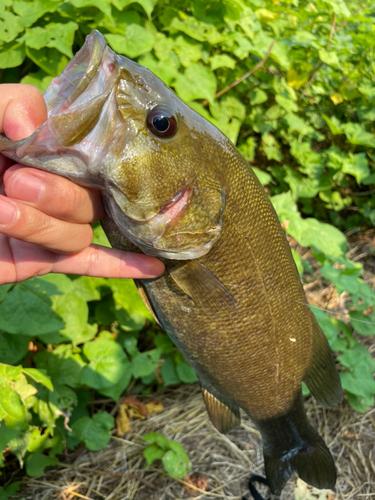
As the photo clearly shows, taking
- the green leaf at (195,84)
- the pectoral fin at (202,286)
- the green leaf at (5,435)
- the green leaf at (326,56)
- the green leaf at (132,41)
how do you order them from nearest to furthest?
the pectoral fin at (202,286)
the green leaf at (5,435)
the green leaf at (132,41)
the green leaf at (195,84)
the green leaf at (326,56)

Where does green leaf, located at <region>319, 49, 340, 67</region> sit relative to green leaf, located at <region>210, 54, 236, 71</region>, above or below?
above

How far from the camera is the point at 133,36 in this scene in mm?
1647

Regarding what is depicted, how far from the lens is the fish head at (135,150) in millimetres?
774

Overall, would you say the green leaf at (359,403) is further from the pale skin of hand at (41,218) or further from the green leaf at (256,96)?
the green leaf at (256,96)

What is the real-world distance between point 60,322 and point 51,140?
887 mm

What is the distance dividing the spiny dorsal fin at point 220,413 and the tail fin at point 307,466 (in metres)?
0.24

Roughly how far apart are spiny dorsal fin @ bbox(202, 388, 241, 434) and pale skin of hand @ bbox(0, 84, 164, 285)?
2.39 ft

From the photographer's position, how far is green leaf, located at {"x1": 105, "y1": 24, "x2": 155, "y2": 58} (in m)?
1.60

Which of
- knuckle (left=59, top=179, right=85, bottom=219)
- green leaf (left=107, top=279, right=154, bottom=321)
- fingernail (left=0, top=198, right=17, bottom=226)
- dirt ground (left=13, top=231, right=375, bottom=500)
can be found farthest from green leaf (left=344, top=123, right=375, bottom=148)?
fingernail (left=0, top=198, right=17, bottom=226)

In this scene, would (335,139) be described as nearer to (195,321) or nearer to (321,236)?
(321,236)

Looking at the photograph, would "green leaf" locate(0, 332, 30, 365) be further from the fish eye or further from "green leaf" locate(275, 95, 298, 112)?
"green leaf" locate(275, 95, 298, 112)

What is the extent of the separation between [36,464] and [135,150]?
5.58 ft

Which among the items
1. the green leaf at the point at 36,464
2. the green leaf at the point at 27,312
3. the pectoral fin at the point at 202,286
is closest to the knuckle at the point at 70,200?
the pectoral fin at the point at 202,286

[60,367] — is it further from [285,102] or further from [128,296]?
[285,102]
